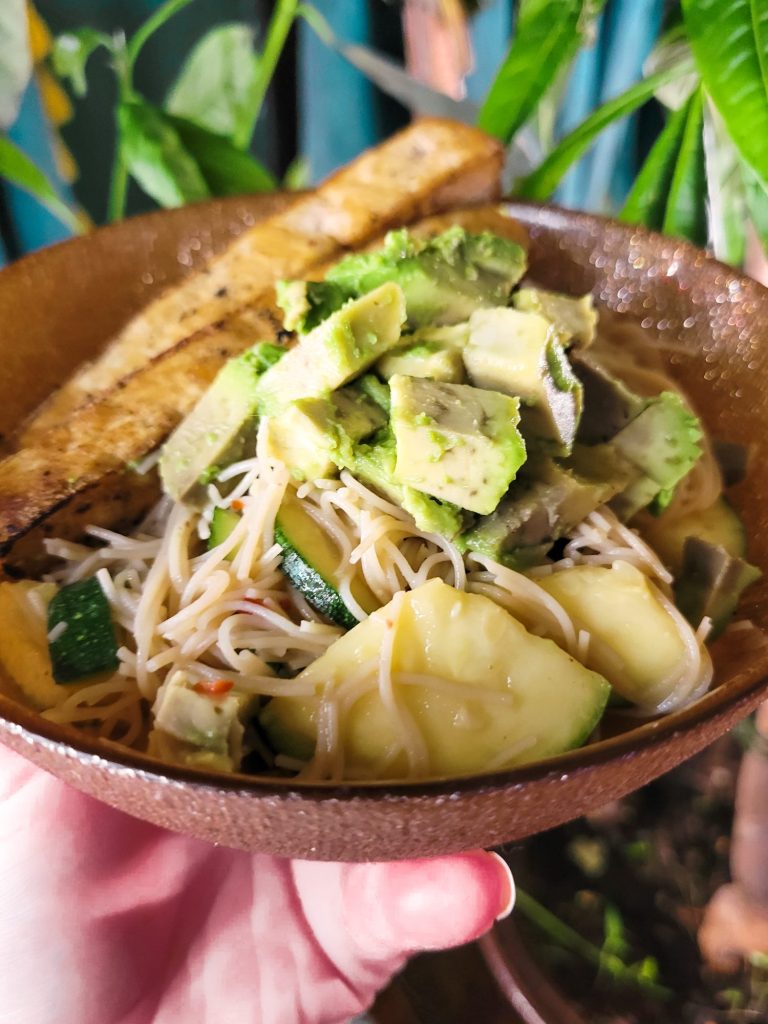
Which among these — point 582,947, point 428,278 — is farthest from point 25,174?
point 582,947

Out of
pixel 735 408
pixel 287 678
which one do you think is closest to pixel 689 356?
pixel 735 408

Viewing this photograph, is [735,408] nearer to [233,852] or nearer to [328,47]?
[233,852]

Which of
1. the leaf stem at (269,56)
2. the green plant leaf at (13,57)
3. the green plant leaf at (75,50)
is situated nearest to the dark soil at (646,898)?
the leaf stem at (269,56)

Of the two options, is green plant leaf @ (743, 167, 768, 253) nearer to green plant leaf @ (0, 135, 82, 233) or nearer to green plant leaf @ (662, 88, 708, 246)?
green plant leaf @ (662, 88, 708, 246)

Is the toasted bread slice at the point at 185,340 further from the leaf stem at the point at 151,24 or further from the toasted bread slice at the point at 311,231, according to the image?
the leaf stem at the point at 151,24

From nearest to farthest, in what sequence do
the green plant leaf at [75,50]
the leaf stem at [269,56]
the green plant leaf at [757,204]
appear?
1. the green plant leaf at [757,204]
2. the green plant leaf at [75,50]
3. the leaf stem at [269,56]

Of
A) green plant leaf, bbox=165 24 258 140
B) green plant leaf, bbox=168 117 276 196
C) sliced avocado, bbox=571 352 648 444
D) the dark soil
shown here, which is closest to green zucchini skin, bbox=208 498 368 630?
sliced avocado, bbox=571 352 648 444
